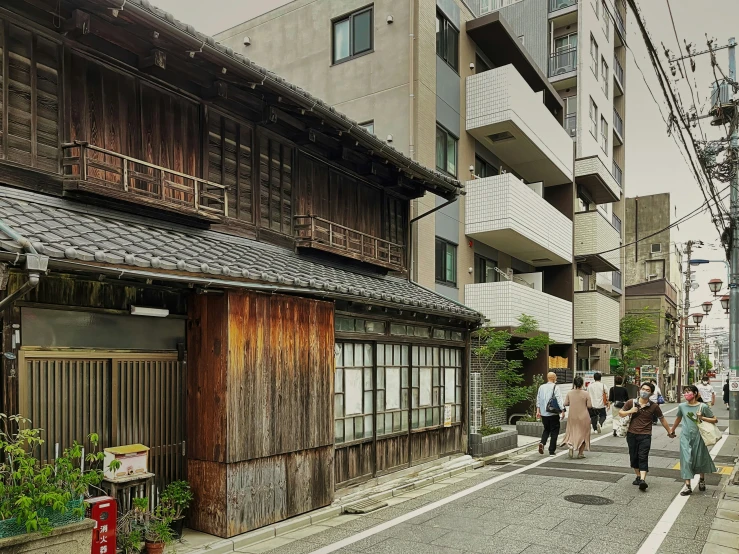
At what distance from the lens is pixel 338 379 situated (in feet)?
34.0

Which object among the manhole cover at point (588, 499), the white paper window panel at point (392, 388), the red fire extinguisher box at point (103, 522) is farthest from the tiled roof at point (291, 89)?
the manhole cover at point (588, 499)

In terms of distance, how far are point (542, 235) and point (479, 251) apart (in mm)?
2571

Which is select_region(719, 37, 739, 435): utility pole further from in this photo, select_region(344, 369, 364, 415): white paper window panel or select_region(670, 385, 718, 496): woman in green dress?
select_region(344, 369, 364, 415): white paper window panel

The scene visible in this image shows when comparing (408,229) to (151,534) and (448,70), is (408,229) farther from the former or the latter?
(151,534)

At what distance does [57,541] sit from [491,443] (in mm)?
11596

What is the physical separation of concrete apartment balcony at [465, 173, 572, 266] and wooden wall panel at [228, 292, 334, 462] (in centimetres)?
1062

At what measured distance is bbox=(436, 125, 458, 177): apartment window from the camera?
1836 cm

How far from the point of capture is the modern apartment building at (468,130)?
17234 millimetres

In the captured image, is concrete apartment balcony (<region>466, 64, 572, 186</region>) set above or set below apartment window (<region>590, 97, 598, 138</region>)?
below

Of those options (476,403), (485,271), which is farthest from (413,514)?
(485,271)

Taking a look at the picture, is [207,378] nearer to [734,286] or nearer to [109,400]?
[109,400]

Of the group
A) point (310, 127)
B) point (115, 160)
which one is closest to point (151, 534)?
point (115, 160)

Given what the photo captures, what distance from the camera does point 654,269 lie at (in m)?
55.7

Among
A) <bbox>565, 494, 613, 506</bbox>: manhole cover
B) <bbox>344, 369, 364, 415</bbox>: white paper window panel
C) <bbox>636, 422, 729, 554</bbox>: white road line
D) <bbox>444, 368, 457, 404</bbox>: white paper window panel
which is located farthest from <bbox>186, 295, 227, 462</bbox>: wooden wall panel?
<bbox>444, 368, 457, 404</bbox>: white paper window panel
